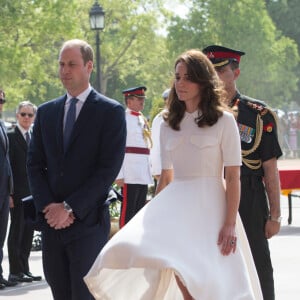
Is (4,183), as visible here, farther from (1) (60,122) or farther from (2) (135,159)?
(1) (60,122)

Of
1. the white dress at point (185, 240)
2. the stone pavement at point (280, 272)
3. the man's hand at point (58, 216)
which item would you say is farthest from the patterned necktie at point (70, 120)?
the stone pavement at point (280, 272)

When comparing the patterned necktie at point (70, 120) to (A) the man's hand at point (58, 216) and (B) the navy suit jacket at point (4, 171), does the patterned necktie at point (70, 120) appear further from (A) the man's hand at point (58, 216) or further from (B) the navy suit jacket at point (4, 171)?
(B) the navy suit jacket at point (4, 171)

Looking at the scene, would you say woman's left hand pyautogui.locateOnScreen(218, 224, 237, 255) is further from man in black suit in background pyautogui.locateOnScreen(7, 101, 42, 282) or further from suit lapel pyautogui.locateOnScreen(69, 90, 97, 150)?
man in black suit in background pyautogui.locateOnScreen(7, 101, 42, 282)

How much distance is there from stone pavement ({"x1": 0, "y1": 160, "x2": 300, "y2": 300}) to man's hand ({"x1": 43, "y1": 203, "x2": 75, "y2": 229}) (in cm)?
350

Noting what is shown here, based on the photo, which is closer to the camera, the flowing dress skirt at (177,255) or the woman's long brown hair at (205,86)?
the flowing dress skirt at (177,255)

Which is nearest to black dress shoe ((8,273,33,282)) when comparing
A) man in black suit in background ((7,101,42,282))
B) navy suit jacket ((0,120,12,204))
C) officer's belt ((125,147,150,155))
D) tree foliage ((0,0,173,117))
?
man in black suit in background ((7,101,42,282))

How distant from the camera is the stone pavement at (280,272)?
A: 9703 mm

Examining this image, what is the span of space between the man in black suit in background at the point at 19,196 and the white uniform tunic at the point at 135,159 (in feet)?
7.28

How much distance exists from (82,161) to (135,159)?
→ 719 cm

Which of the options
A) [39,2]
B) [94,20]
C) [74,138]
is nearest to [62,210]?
[74,138]

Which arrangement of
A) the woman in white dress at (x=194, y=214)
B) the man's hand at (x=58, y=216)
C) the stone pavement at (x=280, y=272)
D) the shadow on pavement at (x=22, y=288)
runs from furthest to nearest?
the shadow on pavement at (x=22, y=288) → the stone pavement at (x=280, y=272) → the man's hand at (x=58, y=216) → the woman in white dress at (x=194, y=214)

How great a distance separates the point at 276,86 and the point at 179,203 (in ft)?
179

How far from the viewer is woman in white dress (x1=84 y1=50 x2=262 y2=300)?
18.9ft

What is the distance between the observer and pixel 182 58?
5984mm
